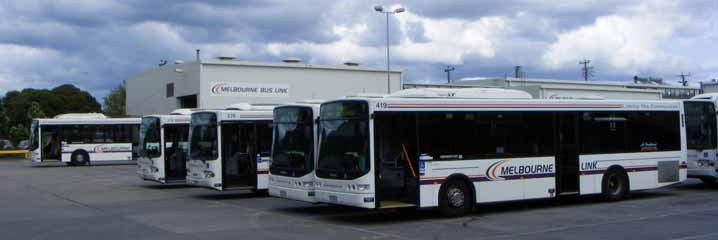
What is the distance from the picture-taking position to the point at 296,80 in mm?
48812

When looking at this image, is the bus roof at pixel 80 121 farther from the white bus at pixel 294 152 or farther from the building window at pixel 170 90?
the white bus at pixel 294 152

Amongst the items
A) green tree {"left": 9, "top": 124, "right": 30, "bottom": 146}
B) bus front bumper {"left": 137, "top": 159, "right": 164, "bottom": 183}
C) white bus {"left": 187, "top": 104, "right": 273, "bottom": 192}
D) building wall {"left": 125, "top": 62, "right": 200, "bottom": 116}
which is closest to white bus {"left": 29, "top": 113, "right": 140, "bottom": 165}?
building wall {"left": 125, "top": 62, "right": 200, "bottom": 116}

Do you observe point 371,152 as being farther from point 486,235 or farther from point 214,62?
point 214,62

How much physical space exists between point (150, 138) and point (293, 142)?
34.1ft

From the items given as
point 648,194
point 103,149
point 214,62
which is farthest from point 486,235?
point 214,62

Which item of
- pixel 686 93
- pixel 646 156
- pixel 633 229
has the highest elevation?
pixel 686 93

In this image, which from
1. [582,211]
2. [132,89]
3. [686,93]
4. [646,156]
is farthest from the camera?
[686,93]

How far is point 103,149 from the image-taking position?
134 feet

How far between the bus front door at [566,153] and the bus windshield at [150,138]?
43.5 ft

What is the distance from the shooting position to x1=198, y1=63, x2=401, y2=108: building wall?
46.1 m

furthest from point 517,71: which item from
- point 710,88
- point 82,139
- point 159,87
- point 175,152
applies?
point 175,152

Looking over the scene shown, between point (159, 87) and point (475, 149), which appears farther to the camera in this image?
point (159, 87)

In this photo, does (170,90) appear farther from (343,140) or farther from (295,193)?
(343,140)

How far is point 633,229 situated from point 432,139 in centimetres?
409
